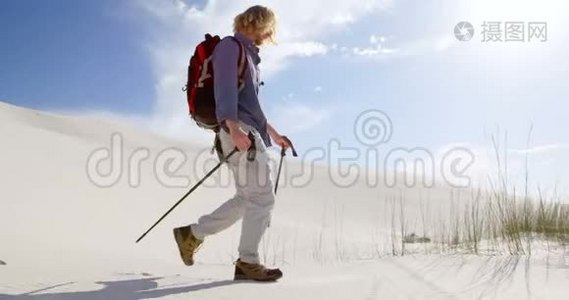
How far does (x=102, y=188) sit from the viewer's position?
385 inches

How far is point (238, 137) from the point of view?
102 inches

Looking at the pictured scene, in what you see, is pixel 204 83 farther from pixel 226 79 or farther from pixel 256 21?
pixel 256 21

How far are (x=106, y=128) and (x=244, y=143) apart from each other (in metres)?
18.0

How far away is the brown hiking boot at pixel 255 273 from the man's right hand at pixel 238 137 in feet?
1.80

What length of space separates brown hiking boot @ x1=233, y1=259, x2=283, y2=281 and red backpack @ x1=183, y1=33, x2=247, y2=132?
0.68 meters

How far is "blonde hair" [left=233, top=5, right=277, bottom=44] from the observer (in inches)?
111

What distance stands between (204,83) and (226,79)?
0.65ft

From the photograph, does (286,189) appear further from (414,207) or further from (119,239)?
(119,239)

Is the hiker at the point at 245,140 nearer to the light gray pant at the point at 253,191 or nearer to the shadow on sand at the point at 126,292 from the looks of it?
the light gray pant at the point at 253,191

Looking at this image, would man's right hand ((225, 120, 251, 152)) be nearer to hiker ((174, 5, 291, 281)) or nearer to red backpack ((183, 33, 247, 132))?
hiker ((174, 5, 291, 281))

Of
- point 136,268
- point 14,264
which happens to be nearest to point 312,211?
point 136,268

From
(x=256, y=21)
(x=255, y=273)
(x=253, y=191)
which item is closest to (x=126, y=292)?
(x=255, y=273)

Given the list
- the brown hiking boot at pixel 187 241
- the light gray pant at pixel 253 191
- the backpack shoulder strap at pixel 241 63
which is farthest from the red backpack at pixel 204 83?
the brown hiking boot at pixel 187 241

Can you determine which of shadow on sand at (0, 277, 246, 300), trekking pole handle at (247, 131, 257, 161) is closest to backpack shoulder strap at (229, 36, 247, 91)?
trekking pole handle at (247, 131, 257, 161)
